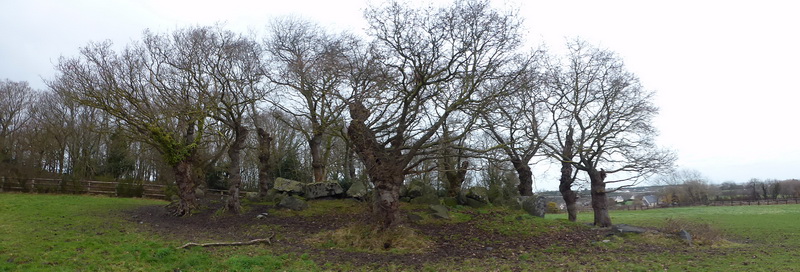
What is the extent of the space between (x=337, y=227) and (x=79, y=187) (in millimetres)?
20712

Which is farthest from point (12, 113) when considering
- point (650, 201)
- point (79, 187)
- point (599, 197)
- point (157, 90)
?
point (650, 201)

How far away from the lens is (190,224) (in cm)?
1467

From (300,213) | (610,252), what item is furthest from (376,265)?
(300,213)

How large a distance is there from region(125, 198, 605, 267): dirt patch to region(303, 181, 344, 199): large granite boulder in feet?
6.97

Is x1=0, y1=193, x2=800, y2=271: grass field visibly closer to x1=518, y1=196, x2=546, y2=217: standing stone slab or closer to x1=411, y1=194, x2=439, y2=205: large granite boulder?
x1=518, y1=196, x2=546, y2=217: standing stone slab

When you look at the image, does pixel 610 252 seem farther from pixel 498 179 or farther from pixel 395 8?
pixel 498 179

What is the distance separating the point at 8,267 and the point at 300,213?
935cm

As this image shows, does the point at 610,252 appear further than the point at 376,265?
Yes

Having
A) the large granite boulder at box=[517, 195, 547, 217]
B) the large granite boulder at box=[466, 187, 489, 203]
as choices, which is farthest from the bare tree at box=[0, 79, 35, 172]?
the large granite boulder at box=[517, 195, 547, 217]

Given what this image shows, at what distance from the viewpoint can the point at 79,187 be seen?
25969 mm

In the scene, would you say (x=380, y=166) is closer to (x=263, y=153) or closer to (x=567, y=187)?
(x=263, y=153)

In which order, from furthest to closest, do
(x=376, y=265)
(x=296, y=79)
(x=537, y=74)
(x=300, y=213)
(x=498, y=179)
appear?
(x=498, y=179), (x=300, y=213), (x=296, y=79), (x=537, y=74), (x=376, y=265)

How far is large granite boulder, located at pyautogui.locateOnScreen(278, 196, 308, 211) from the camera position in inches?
676

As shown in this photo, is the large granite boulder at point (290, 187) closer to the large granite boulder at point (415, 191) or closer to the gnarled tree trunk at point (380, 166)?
the large granite boulder at point (415, 191)
